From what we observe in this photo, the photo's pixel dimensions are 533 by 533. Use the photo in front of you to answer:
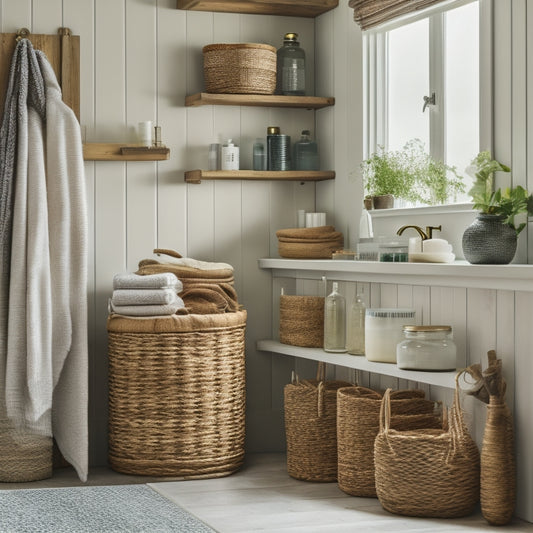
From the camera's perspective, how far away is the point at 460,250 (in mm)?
3250

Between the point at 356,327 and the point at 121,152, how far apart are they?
1.14 meters

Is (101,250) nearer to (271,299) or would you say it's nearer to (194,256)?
(194,256)

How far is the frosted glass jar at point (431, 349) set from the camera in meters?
3.07

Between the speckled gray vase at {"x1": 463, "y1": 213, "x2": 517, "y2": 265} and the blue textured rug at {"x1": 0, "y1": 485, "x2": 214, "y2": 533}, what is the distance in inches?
44.5

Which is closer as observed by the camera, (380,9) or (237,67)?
(380,9)

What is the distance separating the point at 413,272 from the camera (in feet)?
10.5

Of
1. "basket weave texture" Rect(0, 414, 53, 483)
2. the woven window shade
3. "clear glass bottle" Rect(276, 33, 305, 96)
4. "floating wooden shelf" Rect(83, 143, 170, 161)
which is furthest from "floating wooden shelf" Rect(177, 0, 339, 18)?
"basket weave texture" Rect(0, 414, 53, 483)

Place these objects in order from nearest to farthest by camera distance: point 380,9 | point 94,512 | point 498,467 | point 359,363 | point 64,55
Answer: point 498,467 → point 94,512 → point 359,363 → point 380,9 → point 64,55

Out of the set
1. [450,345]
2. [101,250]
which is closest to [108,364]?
[101,250]

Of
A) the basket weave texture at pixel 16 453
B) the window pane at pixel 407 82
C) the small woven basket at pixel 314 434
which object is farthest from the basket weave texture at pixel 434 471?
the basket weave texture at pixel 16 453

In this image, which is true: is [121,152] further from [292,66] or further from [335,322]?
[335,322]

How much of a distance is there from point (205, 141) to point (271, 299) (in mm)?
714

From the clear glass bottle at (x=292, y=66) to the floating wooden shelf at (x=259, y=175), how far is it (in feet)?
1.10

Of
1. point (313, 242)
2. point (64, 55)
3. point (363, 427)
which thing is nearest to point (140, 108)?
point (64, 55)
